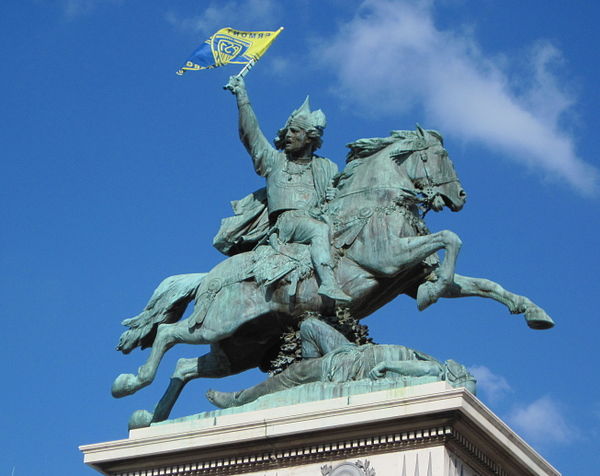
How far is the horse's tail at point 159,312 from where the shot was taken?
23.8m

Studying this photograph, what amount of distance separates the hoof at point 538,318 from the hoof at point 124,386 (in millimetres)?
5705

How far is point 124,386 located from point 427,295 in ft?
15.2

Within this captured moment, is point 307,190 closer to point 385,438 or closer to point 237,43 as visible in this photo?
point 237,43

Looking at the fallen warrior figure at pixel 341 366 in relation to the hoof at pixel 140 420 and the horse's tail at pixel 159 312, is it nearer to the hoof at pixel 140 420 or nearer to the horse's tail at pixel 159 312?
the hoof at pixel 140 420

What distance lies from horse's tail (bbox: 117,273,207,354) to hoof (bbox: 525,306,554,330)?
4.94m

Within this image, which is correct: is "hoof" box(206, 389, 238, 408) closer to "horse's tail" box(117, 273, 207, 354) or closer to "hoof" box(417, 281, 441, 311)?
"horse's tail" box(117, 273, 207, 354)

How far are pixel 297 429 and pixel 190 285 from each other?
13.9 feet

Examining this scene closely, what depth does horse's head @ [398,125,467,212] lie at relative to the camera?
22969mm

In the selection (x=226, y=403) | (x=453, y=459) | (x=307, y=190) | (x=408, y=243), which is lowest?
(x=453, y=459)

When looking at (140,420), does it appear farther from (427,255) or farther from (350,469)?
(427,255)

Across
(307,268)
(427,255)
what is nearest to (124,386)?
(307,268)

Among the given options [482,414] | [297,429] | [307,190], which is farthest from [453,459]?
[307,190]

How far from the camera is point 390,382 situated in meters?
20.6

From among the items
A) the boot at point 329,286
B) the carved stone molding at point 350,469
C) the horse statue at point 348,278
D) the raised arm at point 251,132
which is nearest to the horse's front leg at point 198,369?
the horse statue at point 348,278
